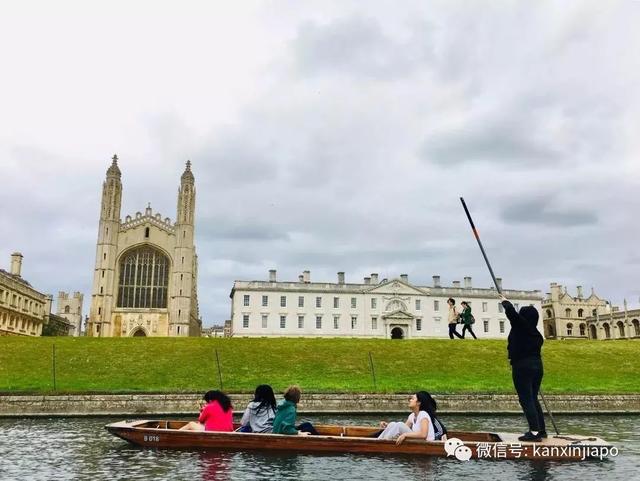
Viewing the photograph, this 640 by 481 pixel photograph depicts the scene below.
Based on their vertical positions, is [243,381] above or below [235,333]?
below

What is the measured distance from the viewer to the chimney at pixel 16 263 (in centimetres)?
9117

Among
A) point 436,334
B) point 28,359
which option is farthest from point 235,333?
point 28,359

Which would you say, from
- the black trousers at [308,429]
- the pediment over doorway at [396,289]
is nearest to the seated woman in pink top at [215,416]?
the black trousers at [308,429]

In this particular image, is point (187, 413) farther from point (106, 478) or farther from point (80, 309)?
point (80, 309)

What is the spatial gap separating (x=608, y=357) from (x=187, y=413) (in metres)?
32.6

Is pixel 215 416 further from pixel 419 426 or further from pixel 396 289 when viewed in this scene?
pixel 396 289

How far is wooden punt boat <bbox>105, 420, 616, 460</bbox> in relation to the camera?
13.0m

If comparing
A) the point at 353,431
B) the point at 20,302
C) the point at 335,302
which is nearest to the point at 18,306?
the point at 20,302

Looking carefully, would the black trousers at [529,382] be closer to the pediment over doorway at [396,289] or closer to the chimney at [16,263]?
the pediment over doorway at [396,289]

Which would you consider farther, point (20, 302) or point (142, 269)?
point (142, 269)

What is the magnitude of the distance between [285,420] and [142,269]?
243 ft

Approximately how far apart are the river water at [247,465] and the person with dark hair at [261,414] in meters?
0.88

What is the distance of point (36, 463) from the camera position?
1276cm

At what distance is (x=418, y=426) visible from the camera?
1339 centimetres
